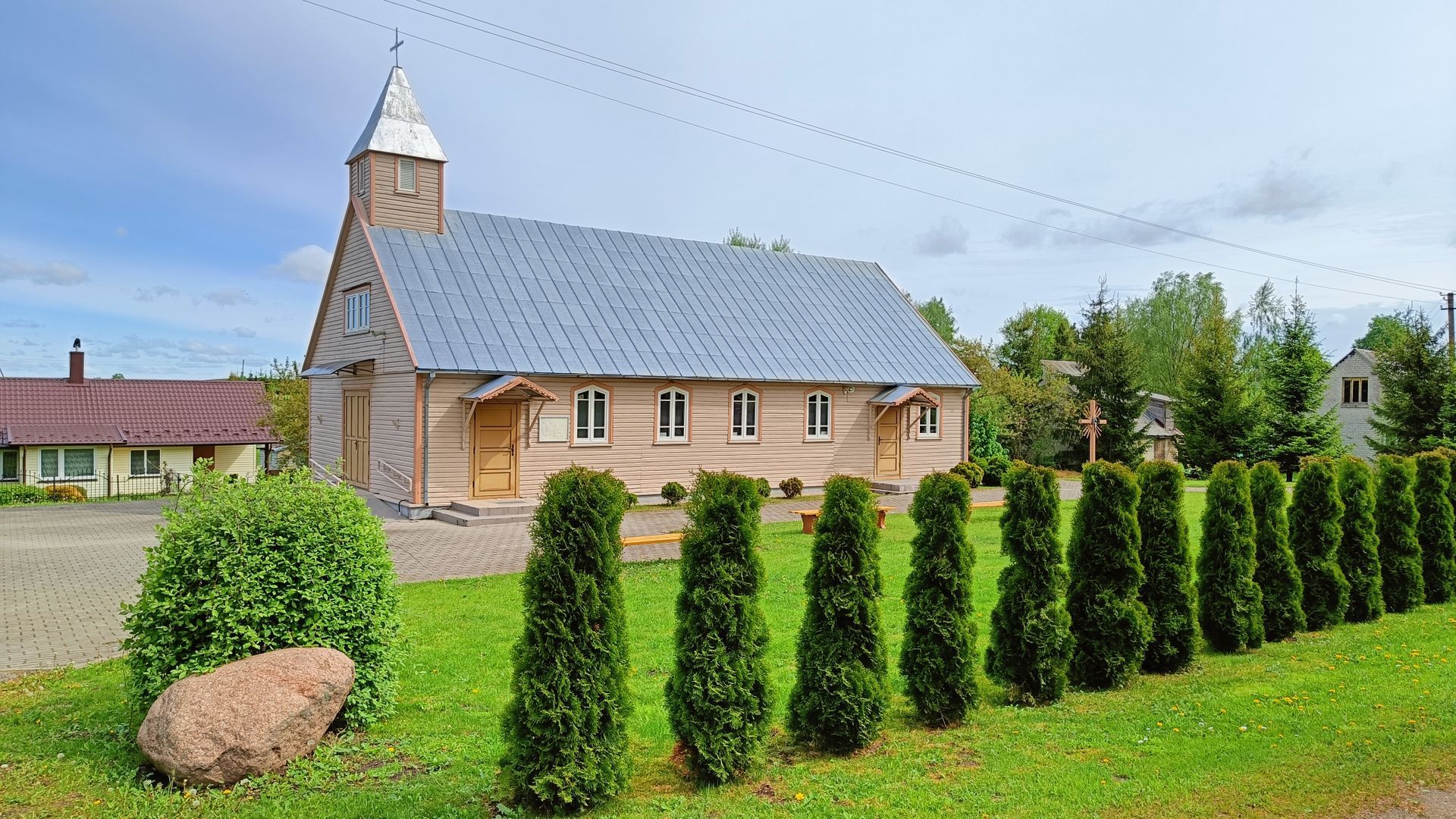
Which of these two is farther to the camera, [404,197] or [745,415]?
[745,415]

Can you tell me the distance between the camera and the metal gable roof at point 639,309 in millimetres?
20516

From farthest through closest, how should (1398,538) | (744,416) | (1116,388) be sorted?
(1116,388), (744,416), (1398,538)

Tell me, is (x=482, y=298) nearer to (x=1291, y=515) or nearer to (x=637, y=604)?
(x=637, y=604)

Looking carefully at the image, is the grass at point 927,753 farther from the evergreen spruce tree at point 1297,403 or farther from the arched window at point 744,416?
the evergreen spruce tree at point 1297,403

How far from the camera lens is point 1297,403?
30.1 m

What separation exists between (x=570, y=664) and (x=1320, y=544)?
862cm

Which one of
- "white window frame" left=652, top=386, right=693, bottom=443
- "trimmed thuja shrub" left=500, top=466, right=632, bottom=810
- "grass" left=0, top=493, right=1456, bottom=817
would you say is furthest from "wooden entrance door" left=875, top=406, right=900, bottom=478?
"trimmed thuja shrub" left=500, top=466, right=632, bottom=810

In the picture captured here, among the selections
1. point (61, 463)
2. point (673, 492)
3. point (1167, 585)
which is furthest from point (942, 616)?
point (61, 463)

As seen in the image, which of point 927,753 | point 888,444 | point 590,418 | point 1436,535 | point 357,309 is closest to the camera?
point 927,753

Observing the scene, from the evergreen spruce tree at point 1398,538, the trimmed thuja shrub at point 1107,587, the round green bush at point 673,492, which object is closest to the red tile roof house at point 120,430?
the round green bush at point 673,492

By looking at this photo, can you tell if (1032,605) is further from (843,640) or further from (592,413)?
(592,413)

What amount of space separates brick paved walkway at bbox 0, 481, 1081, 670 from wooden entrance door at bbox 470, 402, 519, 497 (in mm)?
1637

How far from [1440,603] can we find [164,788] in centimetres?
1350

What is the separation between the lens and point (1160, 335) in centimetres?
5228
